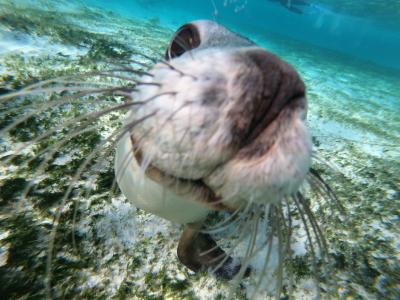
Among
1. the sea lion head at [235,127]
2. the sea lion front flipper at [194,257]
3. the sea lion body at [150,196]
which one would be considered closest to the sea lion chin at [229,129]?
the sea lion head at [235,127]

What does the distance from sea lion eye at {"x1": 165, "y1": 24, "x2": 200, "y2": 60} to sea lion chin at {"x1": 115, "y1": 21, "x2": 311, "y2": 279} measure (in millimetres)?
606

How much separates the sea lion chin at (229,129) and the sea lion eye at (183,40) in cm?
61

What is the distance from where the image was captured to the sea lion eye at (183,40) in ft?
5.95

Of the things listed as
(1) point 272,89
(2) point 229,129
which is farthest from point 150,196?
(1) point 272,89

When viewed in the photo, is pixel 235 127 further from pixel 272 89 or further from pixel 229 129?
pixel 272 89

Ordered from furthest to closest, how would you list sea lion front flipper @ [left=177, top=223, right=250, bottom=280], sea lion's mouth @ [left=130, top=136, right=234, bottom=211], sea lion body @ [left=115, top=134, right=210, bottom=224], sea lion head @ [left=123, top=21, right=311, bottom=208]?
sea lion front flipper @ [left=177, top=223, right=250, bottom=280]
sea lion body @ [left=115, top=134, right=210, bottom=224]
sea lion's mouth @ [left=130, top=136, right=234, bottom=211]
sea lion head @ [left=123, top=21, right=311, bottom=208]

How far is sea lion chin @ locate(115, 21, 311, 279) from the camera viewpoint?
3.44 feet

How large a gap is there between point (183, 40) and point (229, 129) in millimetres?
1083

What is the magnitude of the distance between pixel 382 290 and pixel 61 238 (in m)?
2.40

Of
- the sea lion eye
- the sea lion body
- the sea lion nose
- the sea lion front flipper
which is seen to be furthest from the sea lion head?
the sea lion front flipper

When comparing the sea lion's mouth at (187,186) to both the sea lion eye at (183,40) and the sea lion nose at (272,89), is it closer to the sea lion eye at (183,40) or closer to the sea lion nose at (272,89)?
the sea lion nose at (272,89)

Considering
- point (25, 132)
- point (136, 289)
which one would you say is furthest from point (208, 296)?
point (25, 132)

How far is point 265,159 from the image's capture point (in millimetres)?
1054

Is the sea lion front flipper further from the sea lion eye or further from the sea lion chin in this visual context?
the sea lion eye
